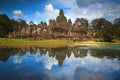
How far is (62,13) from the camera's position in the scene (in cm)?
9456

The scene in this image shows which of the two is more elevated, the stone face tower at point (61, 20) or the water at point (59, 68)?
the stone face tower at point (61, 20)

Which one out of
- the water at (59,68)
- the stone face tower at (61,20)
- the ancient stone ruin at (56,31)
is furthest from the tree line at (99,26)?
the water at (59,68)

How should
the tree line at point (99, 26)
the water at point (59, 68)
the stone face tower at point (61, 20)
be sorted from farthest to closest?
the stone face tower at point (61, 20)
the tree line at point (99, 26)
the water at point (59, 68)

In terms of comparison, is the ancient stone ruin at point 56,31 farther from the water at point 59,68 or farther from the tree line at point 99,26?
the water at point 59,68

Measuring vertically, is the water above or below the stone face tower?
below

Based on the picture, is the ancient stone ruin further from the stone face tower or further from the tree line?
the tree line

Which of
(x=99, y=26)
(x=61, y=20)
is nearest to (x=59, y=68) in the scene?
(x=61, y=20)

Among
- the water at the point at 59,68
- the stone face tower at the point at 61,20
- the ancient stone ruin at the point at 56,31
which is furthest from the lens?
the stone face tower at the point at 61,20

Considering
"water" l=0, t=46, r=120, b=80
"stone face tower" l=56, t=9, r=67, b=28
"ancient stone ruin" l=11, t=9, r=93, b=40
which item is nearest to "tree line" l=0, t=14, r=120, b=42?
"ancient stone ruin" l=11, t=9, r=93, b=40

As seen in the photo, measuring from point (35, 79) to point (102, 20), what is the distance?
104m

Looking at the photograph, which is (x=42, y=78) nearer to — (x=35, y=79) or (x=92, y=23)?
(x=35, y=79)

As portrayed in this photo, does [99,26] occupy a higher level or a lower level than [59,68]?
higher

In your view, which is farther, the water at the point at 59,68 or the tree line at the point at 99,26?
the tree line at the point at 99,26

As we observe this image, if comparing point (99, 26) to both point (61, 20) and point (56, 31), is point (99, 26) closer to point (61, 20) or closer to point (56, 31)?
point (61, 20)
